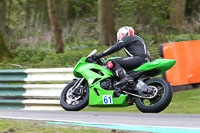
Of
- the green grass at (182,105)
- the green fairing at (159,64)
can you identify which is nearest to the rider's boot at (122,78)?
the green fairing at (159,64)

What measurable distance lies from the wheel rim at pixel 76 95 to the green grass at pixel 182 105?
0.55 metres

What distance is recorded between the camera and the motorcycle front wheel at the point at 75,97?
7.88 meters

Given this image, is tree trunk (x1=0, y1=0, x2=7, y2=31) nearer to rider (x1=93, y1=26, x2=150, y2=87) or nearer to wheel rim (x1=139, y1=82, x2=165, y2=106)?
rider (x1=93, y1=26, x2=150, y2=87)

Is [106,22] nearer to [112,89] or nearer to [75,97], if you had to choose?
[75,97]

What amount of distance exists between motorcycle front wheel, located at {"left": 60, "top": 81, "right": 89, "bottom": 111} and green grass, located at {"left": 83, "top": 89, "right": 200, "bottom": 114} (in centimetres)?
55

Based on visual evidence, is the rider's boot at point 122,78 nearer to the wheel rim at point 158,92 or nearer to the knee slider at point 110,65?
the knee slider at point 110,65

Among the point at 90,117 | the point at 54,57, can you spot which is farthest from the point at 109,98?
the point at 54,57

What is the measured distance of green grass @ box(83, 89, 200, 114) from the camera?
23.8 ft

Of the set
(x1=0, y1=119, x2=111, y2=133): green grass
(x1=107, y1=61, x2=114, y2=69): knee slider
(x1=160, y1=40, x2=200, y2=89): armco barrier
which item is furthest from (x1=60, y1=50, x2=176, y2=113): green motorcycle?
(x1=0, y1=119, x2=111, y2=133): green grass

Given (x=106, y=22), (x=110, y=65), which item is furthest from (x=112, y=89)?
(x=106, y=22)

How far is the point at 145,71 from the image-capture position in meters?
7.34

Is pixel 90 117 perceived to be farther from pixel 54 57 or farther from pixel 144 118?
pixel 54 57

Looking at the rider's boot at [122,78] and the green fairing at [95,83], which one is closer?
the rider's boot at [122,78]

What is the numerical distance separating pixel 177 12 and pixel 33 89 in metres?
11.2
